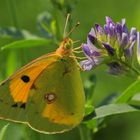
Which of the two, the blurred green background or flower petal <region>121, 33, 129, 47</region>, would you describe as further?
the blurred green background

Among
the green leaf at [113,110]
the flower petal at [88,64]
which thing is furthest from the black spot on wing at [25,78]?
the green leaf at [113,110]

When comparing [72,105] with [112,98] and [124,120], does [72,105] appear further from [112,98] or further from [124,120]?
[124,120]

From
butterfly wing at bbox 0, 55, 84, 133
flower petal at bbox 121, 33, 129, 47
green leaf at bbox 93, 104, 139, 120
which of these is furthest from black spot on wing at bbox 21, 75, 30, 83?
flower petal at bbox 121, 33, 129, 47

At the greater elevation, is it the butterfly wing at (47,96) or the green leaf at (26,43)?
the green leaf at (26,43)

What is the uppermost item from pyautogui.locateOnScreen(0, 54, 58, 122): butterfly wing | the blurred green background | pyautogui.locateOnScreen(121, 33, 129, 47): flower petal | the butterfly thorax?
pyautogui.locateOnScreen(121, 33, 129, 47): flower petal

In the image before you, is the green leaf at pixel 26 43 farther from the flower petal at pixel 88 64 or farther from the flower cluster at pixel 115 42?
the flower cluster at pixel 115 42

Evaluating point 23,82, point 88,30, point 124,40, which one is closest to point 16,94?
point 23,82

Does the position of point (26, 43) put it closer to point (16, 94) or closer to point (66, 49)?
point (66, 49)

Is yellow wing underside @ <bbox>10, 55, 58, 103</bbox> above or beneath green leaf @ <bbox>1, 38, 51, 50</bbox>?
beneath

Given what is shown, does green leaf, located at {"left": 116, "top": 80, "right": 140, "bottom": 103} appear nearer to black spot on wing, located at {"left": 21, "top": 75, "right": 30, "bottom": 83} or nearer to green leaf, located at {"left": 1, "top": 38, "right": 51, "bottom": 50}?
black spot on wing, located at {"left": 21, "top": 75, "right": 30, "bottom": 83}

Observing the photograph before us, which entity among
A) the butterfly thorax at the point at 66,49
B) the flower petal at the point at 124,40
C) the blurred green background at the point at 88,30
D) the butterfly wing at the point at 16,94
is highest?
the flower petal at the point at 124,40
